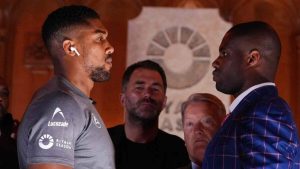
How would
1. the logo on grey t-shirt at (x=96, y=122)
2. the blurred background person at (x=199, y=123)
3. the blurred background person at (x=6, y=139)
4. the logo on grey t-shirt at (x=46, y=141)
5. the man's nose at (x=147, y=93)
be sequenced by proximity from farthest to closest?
the man's nose at (x=147, y=93), the blurred background person at (x=6, y=139), the blurred background person at (x=199, y=123), the logo on grey t-shirt at (x=96, y=122), the logo on grey t-shirt at (x=46, y=141)

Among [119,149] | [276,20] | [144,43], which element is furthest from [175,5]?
[119,149]

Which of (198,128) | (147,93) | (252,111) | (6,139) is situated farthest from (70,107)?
(6,139)

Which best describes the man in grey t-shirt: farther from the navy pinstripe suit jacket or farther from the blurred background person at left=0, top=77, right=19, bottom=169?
the blurred background person at left=0, top=77, right=19, bottom=169

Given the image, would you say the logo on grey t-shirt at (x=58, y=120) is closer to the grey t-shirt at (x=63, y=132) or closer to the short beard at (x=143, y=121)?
the grey t-shirt at (x=63, y=132)

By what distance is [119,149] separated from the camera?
2.56m

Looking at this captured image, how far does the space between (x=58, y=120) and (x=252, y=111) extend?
1.63 ft

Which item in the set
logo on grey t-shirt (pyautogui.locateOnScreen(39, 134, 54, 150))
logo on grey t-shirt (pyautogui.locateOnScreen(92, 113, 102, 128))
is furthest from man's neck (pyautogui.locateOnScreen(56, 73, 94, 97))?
logo on grey t-shirt (pyautogui.locateOnScreen(39, 134, 54, 150))

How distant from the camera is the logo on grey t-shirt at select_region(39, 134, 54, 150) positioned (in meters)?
1.61

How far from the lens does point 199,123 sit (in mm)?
2285

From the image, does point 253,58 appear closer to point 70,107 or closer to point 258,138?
point 258,138

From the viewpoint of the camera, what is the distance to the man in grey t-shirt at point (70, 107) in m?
1.62

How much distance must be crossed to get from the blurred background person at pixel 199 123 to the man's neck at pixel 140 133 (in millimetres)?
303

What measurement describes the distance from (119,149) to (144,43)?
1.76 metres

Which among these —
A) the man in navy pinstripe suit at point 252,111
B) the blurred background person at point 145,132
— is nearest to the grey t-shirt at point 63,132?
the man in navy pinstripe suit at point 252,111
